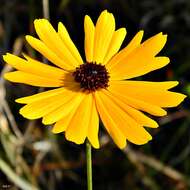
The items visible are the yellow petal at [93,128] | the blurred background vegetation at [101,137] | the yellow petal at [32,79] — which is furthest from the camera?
the blurred background vegetation at [101,137]

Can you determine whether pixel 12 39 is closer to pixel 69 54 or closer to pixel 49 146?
pixel 49 146

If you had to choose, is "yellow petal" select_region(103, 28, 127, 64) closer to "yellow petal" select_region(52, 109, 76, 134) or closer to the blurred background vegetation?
"yellow petal" select_region(52, 109, 76, 134)

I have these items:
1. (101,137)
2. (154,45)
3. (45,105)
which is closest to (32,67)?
(45,105)

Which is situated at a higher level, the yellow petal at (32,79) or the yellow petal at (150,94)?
the yellow petal at (32,79)

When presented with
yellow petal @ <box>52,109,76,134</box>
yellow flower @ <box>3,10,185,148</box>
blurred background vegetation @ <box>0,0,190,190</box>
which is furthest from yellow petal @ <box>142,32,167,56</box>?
blurred background vegetation @ <box>0,0,190,190</box>

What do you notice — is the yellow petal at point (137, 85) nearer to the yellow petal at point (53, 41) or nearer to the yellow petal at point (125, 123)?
the yellow petal at point (125, 123)

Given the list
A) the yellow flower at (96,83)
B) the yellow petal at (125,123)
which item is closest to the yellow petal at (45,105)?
the yellow flower at (96,83)

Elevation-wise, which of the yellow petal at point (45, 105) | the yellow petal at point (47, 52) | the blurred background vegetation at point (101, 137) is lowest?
the blurred background vegetation at point (101, 137)
